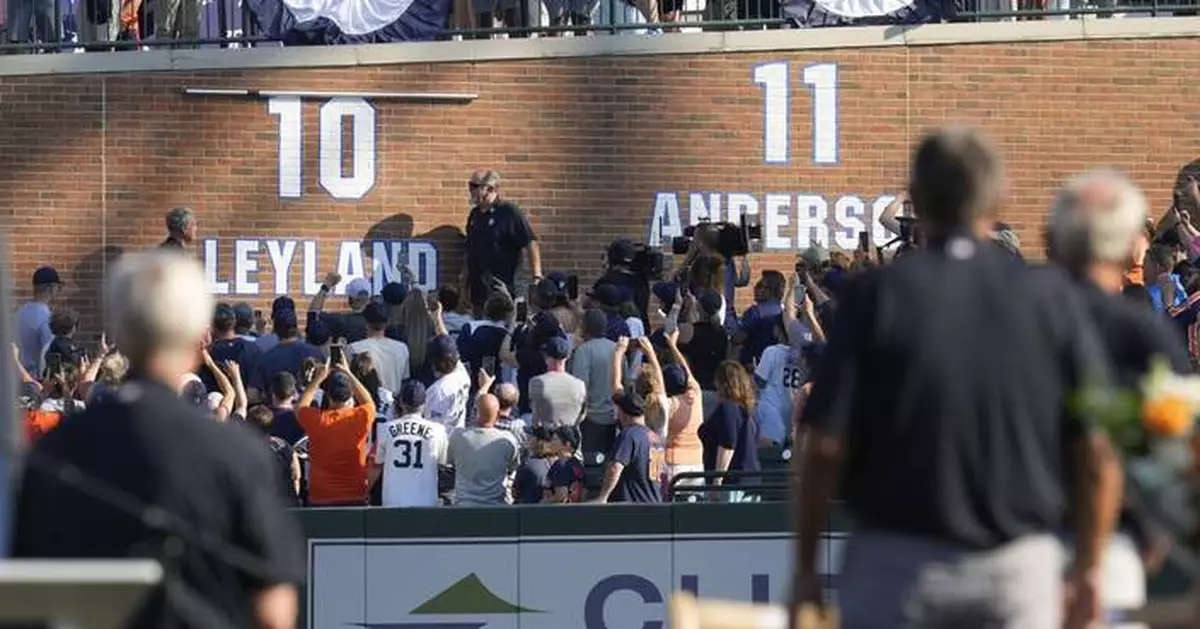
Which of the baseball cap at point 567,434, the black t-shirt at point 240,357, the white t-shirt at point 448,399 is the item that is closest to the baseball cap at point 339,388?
the white t-shirt at point 448,399

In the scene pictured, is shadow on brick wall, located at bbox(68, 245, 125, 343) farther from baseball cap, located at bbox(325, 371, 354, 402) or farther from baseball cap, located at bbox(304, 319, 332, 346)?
baseball cap, located at bbox(325, 371, 354, 402)

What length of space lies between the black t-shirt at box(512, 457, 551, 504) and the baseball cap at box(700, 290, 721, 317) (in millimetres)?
2975

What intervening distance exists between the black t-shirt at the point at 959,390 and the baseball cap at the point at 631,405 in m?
9.77

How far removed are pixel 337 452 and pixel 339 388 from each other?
1.21ft

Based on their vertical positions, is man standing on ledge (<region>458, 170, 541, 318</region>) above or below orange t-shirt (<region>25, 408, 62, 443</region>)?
above

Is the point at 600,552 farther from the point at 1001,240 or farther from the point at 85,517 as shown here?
the point at 85,517

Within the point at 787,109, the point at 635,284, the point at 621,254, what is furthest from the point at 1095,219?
the point at 787,109

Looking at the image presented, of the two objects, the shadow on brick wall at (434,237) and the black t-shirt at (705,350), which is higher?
the shadow on brick wall at (434,237)

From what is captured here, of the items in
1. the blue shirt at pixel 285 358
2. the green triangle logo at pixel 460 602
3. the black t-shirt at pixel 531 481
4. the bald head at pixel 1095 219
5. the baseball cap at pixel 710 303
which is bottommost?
the green triangle logo at pixel 460 602

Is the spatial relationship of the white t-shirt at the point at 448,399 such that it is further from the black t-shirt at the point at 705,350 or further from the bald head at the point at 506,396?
the black t-shirt at the point at 705,350

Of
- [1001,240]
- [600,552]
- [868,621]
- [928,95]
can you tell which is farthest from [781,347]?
[868,621]

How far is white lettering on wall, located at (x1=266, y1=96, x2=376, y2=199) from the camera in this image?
2314 centimetres

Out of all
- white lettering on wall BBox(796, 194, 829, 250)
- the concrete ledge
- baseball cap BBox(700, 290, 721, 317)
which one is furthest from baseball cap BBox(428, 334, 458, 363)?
white lettering on wall BBox(796, 194, 829, 250)

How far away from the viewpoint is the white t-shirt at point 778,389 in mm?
17422
